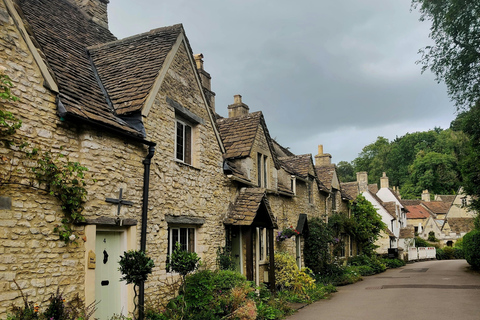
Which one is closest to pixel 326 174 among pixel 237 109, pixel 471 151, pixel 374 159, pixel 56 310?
pixel 471 151

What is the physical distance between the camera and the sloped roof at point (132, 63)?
977 centimetres

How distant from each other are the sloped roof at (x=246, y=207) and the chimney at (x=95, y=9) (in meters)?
8.09

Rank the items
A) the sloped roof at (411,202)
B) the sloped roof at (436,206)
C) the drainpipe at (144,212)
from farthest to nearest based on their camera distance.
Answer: the sloped roof at (436,206) → the sloped roof at (411,202) → the drainpipe at (144,212)

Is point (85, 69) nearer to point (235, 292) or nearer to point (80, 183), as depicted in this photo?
point (80, 183)

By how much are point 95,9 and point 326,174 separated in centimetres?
1787

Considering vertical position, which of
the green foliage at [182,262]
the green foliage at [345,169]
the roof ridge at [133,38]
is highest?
the green foliage at [345,169]

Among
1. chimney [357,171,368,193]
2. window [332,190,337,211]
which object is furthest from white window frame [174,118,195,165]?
chimney [357,171,368,193]

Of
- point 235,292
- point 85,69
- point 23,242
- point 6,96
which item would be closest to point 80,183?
point 23,242

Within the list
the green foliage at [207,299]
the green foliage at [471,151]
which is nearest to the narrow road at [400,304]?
the green foliage at [207,299]

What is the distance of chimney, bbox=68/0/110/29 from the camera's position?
47.2 feet

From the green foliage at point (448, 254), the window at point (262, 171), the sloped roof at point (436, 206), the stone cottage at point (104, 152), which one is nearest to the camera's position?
the stone cottage at point (104, 152)

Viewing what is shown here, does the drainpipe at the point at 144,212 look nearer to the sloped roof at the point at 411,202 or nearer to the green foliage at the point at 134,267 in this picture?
the green foliage at the point at 134,267

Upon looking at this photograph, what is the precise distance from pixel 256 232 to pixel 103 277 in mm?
7954

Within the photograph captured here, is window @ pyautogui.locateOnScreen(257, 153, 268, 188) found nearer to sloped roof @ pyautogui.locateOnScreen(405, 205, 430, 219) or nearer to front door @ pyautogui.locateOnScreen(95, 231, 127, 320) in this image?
front door @ pyautogui.locateOnScreen(95, 231, 127, 320)
